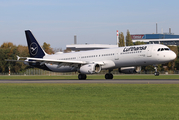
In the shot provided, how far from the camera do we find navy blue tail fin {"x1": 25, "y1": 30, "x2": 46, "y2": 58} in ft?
190

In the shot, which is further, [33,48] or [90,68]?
[33,48]

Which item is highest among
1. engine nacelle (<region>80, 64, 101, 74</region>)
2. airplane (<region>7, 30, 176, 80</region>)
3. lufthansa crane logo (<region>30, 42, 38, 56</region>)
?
lufthansa crane logo (<region>30, 42, 38, 56</region>)

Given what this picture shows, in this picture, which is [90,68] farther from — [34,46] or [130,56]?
[34,46]

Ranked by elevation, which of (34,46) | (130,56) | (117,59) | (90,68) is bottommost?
(90,68)

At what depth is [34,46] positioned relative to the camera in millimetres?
57969

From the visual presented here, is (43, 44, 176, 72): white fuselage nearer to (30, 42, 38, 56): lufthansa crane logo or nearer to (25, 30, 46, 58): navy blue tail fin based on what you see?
(25, 30, 46, 58): navy blue tail fin

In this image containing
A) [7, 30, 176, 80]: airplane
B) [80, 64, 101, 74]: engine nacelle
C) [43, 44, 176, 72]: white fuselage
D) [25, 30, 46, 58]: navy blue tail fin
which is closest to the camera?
[43, 44, 176, 72]: white fuselage

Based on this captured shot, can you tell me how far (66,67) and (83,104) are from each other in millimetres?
35240

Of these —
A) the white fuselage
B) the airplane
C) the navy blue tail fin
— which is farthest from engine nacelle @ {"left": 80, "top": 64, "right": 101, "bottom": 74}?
the navy blue tail fin

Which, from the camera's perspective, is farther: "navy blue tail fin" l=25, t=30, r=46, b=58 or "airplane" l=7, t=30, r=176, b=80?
"navy blue tail fin" l=25, t=30, r=46, b=58

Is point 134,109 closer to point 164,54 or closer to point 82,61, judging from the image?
point 164,54

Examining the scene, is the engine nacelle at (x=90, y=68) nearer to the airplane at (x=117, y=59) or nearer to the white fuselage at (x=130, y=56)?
the airplane at (x=117, y=59)

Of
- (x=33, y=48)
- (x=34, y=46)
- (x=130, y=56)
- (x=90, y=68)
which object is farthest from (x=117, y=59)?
(x=33, y=48)

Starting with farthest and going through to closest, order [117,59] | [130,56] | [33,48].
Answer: [33,48] → [117,59] → [130,56]
